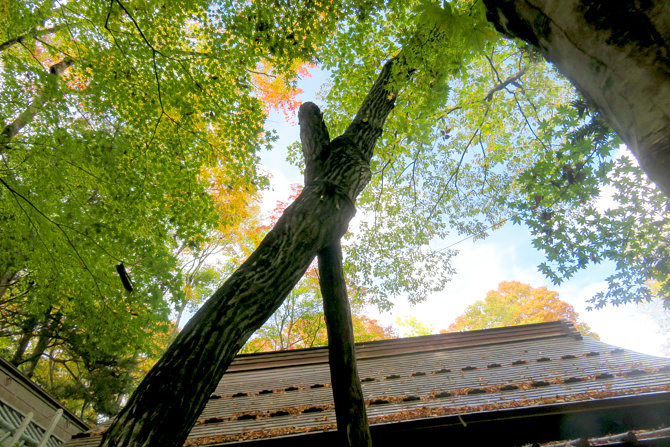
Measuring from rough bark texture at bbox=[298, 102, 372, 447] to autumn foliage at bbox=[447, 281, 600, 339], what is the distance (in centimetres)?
2146

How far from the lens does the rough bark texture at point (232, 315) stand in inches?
57.1

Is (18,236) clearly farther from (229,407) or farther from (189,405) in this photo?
(189,405)

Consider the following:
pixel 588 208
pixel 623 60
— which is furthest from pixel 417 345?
pixel 623 60

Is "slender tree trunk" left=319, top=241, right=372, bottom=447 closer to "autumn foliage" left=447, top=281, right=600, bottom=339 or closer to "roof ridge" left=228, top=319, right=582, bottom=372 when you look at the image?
"roof ridge" left=228, top=319, right=582, bottom=372

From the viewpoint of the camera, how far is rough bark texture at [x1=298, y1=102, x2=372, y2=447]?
7.22 ft

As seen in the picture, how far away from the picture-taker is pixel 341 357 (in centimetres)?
248

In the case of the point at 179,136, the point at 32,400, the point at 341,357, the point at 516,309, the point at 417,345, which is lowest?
the point at 341,357

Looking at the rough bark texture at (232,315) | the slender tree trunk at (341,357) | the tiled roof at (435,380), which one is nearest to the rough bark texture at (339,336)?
the slender tree trunk at (341,357)

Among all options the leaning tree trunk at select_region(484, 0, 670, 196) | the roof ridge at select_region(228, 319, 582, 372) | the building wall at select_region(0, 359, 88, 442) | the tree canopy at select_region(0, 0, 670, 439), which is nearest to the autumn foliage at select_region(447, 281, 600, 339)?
the roof ridge at select_region(228, 319, 582, 372)

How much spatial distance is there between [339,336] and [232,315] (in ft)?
3.59

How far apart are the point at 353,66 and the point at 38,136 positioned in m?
6.00

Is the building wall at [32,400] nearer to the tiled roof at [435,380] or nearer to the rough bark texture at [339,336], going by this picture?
the tiled roof at [435,380]

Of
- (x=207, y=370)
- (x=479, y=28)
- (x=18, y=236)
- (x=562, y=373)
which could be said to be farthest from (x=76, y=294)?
(x=562, y=373)

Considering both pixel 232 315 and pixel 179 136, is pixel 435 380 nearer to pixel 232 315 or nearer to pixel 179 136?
pixel 232 315
